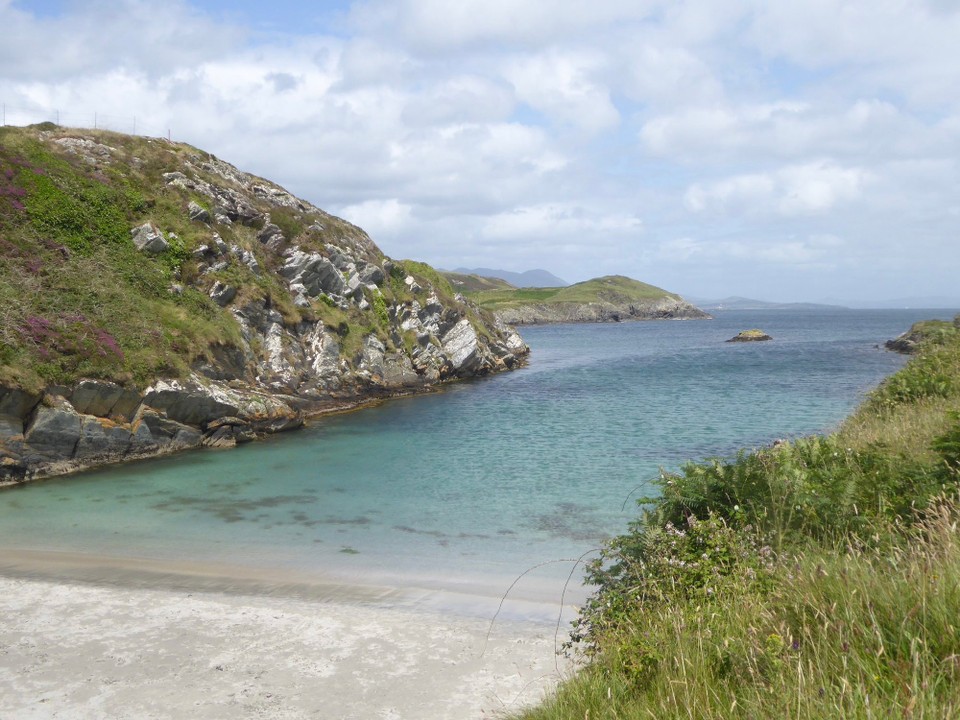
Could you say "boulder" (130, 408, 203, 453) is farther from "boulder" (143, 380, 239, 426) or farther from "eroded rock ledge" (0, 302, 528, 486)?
"boulder" (143, 380, 239, 426)

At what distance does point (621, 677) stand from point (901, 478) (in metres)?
6.00

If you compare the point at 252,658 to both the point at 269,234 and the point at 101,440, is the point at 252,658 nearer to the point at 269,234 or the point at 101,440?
the point at 101,440

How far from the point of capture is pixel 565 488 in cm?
2334

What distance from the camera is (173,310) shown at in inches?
1379

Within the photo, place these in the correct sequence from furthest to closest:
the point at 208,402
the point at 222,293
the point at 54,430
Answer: the point at 222,293
the point at 208,402
the point at 54,430

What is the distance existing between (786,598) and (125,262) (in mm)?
37357

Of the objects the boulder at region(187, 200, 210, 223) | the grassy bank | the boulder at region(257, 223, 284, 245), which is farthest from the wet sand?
the boulder at region(257, 223, 284, 245)

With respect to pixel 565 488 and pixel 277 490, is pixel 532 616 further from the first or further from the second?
pixel 277 490

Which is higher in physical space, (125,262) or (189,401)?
(125,262)

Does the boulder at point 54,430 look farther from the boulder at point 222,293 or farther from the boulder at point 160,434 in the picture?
the boulder at point 222,293

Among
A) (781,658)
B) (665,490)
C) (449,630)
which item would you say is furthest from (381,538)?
(781,658)

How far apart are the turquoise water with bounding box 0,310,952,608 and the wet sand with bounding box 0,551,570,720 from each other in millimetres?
1654

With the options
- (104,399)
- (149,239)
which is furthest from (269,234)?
(104,399)

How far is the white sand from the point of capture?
9750 millimetres
